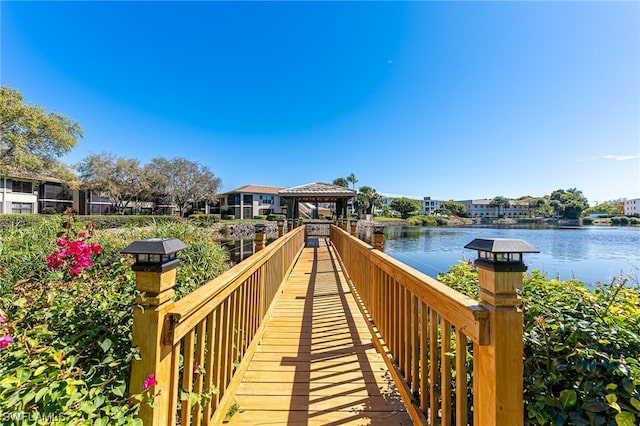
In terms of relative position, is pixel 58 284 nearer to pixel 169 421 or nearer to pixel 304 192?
pixel 169 421

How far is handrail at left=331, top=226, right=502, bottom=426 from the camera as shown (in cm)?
114

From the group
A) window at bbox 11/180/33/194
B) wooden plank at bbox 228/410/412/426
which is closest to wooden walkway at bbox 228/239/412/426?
wooden plank at bbox 228/410/412/426

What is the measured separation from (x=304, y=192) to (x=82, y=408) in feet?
43.6

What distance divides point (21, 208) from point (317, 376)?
3390 cm

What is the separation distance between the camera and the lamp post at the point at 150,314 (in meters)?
0.99

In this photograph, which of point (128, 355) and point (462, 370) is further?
point (462, 370)

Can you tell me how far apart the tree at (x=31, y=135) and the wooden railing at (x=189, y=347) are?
21488 mm

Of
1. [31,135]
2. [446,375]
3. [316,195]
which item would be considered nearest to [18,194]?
[31,135]

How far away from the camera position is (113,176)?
26.2m

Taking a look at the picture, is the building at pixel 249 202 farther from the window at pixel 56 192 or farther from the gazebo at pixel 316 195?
the gazebo at pixel 316 195

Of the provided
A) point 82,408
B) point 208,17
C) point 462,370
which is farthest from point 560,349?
point 208,17

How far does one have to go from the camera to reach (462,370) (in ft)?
3.82

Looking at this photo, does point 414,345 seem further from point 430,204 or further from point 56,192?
point 430,204

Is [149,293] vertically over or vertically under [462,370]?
over
